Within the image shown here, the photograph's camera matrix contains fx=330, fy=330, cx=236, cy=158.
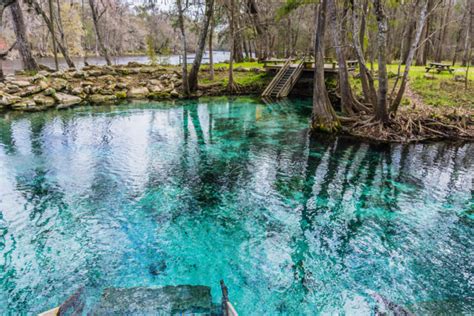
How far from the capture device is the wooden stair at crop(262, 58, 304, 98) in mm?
28000

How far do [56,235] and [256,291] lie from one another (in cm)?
525

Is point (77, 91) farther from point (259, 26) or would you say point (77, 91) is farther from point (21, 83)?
point (259, 26)

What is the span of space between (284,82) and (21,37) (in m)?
21.4

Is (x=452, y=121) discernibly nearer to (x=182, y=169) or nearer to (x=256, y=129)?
(x=256, y=129)

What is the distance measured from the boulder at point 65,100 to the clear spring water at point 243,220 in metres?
7.07

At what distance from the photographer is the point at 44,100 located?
75.3 ft

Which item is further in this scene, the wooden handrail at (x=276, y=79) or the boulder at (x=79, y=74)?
the wooden handrail at (x=276, y=79)

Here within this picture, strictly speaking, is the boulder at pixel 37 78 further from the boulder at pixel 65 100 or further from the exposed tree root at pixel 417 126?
the exposed tree root at pixel 417 126

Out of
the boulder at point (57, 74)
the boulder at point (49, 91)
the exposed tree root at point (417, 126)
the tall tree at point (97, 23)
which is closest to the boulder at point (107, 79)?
the boulder at point (57, 74)

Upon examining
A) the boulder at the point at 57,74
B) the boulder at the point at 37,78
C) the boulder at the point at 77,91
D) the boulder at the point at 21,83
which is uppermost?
the boulder at the point at 57,74

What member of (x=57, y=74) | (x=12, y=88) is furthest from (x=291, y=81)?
(x=12, y=88)

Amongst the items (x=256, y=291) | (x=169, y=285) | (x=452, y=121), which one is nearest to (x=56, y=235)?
(x=169, y=285)

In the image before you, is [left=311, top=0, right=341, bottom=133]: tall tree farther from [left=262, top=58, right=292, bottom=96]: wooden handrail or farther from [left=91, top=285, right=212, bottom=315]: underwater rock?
[left=91, top=285, right=212, bottom=315]: underwater rock

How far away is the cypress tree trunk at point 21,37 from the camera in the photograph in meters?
25.4
